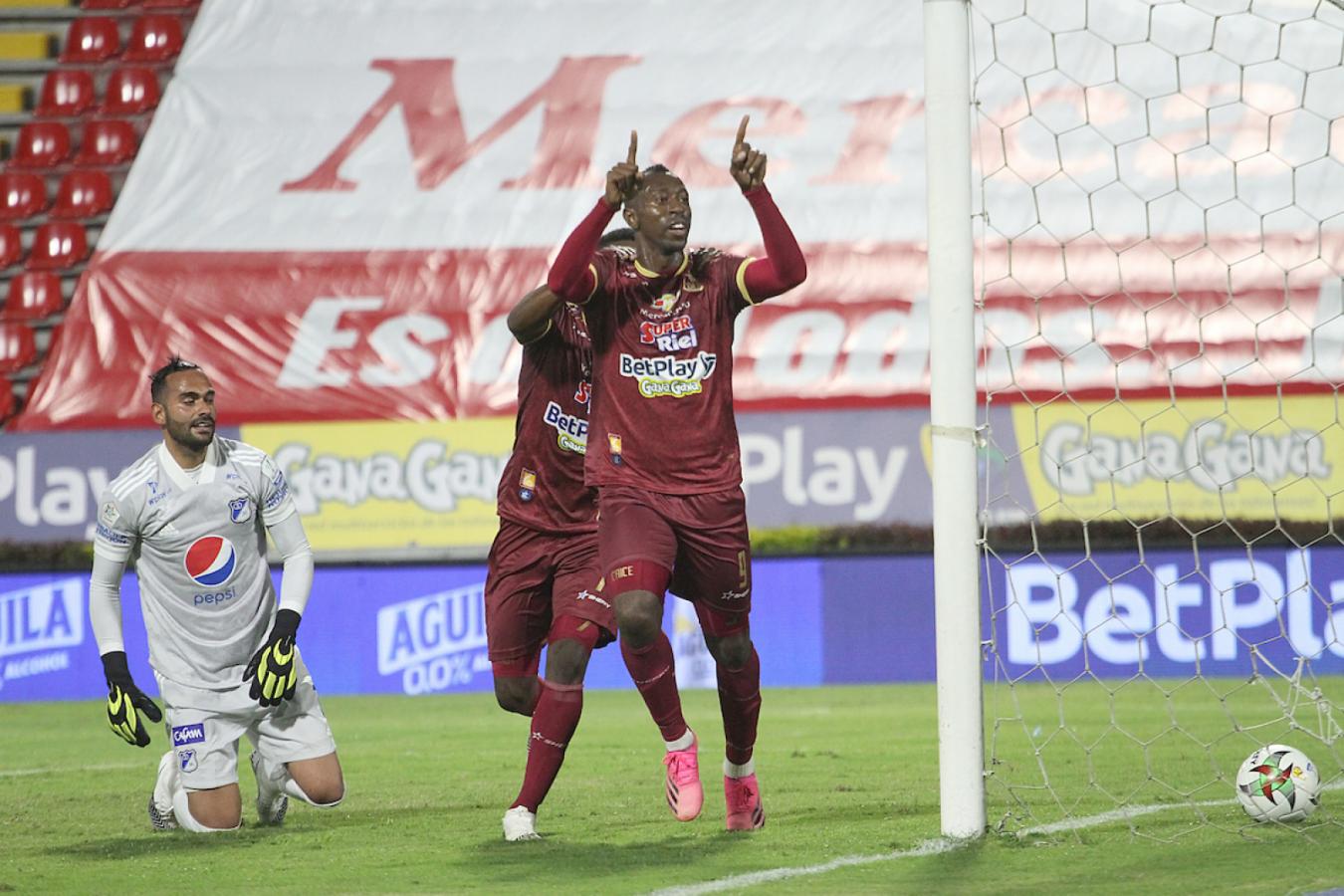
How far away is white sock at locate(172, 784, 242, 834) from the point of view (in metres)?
5.42

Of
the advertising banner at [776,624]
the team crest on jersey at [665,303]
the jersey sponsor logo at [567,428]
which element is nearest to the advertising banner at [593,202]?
the advertising banner at [776,624]

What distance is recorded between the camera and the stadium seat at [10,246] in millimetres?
14500

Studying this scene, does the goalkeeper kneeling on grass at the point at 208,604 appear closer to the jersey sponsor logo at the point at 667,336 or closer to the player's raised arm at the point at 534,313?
the player's raised arm at the point at 534,313

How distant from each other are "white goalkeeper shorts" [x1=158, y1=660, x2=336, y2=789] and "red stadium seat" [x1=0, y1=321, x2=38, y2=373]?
9058mm

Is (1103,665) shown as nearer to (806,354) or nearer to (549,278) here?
(806,354)

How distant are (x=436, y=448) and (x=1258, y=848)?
339 inches

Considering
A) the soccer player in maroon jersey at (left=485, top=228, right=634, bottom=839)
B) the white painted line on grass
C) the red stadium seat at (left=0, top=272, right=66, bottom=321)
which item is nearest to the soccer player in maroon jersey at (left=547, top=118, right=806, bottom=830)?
the soccer player in maroon jersey at (left=485, top=228, right=634, bottom=839)

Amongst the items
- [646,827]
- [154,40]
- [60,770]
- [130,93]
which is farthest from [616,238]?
[154,40]

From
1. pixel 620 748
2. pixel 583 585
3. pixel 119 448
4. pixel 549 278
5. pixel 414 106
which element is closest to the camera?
pixel 549 278

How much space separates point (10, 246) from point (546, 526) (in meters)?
10.6

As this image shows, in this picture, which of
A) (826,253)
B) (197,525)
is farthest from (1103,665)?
(197,525)

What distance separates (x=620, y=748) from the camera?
781 centimetres

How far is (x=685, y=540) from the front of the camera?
4.82 m

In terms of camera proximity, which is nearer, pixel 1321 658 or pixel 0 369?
pixel 1321 658
